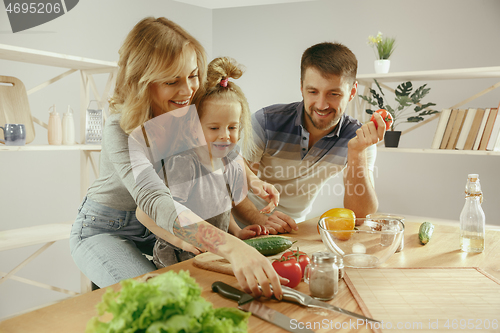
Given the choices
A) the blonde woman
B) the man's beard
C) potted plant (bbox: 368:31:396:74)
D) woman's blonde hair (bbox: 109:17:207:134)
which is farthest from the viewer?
potted plant (bbox: 368:31:396:74)

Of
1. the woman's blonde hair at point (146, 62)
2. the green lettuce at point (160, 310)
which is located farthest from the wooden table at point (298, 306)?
the woman's blonde hair at point (146, 62)

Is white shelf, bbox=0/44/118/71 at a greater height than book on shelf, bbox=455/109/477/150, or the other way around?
white shelf, bbox=0/44/118/71

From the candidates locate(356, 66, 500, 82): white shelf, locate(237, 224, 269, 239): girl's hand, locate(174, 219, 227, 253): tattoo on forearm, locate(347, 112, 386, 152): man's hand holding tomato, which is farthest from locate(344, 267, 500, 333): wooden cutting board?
locate(356, 66, 500, 82): white shelf

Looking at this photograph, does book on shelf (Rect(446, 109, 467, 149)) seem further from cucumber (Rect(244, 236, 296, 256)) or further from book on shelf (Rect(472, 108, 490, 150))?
cucumber (Rect(244, 236, 296, 256))

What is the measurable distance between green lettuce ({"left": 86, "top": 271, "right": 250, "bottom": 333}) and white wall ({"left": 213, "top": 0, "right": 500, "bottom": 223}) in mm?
3065

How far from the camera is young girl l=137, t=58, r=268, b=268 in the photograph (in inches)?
53.8

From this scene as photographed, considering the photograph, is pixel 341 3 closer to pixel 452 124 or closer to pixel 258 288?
pixel 452 124

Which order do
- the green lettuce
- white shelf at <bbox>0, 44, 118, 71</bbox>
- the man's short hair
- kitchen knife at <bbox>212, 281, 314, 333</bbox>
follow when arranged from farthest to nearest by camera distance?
white shelf at <bbox>0, 44, 118, 71</bbox>, the man's short hair, kitchen knife at <bbox>212, 281, 314, 333</bbox>, the green lettuce

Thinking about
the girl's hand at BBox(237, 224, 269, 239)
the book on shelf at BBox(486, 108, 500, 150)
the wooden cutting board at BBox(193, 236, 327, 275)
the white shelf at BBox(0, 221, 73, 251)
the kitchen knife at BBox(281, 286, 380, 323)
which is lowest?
the white shelf at BBox(0, 221, 73, 251)

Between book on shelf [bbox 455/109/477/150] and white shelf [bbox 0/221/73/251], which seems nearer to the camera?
white shelf [bbox 0/221/73/251]

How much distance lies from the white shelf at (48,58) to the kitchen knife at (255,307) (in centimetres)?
189

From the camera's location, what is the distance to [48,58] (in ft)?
7.61

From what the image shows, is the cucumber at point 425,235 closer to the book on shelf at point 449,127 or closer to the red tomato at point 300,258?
the red tomato at point 300,258

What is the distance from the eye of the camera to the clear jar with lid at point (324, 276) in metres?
0.82
